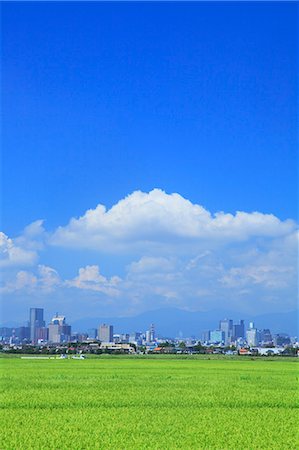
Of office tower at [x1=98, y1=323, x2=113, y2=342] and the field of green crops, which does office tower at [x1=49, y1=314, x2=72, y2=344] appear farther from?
the field of green crops

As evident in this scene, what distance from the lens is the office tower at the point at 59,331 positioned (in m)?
148

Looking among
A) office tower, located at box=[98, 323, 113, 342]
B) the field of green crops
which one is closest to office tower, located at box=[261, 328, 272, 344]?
office tower, located at box=[98, 323, 113, 342]

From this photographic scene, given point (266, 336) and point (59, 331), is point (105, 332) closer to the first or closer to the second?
point (59, 331)

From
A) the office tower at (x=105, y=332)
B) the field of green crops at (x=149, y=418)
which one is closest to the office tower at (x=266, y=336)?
the office tower at (x=105, y=332)

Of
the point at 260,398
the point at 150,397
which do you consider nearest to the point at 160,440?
the point at 150,397

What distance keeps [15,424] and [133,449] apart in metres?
3.08

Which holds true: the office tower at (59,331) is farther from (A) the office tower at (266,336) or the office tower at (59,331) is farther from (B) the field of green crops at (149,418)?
(B) the field of green crops at (149,418)

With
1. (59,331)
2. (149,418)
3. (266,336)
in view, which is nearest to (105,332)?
(59,331)

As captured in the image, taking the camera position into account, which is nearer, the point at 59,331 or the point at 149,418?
the point at 149,418

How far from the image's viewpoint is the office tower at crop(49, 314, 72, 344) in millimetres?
148000

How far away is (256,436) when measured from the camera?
10383 mm

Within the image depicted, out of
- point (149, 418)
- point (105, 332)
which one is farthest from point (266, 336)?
point (149, 418)

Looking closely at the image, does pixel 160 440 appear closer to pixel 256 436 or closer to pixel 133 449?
pixel 133 449

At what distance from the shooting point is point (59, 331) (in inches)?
6019
